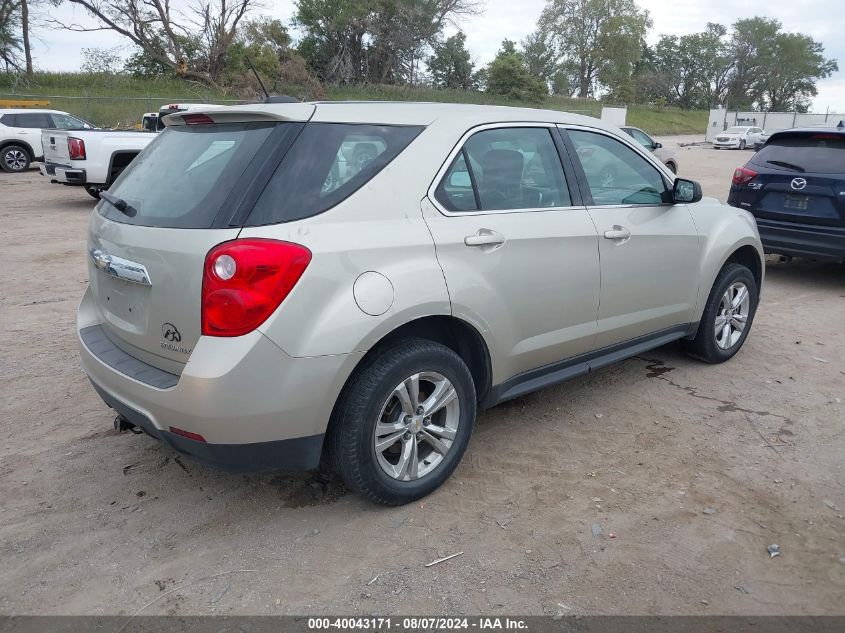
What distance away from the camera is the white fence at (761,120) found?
56.5 m

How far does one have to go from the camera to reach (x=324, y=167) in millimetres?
2752

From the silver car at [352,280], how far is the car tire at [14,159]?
60.1 ft

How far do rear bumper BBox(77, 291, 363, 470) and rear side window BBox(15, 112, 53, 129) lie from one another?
18.9 m

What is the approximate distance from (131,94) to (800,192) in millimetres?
35858

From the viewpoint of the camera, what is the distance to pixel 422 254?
2.88m

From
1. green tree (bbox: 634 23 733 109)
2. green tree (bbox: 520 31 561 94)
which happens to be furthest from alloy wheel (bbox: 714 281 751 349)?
green tree (bbox: 634 23 733 109)

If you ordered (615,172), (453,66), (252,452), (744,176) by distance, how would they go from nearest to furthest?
(252,452), (615,172), (744,176), (453,66)

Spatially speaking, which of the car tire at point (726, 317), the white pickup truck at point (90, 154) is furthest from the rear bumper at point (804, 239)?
the white pickup truck at point (90, 154)

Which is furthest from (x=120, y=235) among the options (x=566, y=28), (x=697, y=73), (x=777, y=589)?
(x=697, y=73)

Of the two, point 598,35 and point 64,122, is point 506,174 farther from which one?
point 598,35

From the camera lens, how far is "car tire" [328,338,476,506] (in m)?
2.76

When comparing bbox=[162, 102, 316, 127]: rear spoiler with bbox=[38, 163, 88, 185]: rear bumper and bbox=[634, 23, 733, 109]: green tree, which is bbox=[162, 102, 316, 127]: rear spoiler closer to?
bbox=[38, 163, 88, 185]: rear bumper

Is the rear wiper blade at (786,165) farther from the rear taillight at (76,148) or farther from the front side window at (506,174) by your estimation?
the rear taillight at (76,148)

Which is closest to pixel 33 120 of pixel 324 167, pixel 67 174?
pixel 67 174
